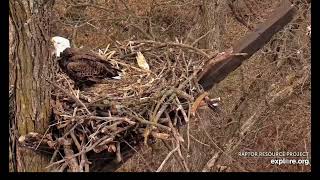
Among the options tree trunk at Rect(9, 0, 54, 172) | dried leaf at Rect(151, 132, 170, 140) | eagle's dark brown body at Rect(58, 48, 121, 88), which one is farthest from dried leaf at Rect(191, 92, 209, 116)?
eagle's dark brown body at Rect(58, 48, 121, 88)

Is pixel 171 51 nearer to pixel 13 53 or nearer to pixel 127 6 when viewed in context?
pixel 13 53

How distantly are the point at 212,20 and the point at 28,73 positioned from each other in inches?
143

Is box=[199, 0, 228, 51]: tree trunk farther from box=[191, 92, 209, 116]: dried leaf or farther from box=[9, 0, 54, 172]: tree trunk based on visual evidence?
box=[9, 0, 54, 172]: tree trunk

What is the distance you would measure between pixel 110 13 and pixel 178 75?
10.6ft

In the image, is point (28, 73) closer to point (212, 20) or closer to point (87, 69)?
point (87, 69)

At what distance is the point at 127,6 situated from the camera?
6672 millimetres

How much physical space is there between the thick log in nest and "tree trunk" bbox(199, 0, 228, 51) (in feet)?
8.21

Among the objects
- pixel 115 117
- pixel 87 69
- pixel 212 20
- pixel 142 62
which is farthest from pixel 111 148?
pixel 212 20

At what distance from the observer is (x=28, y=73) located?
3.04 meters

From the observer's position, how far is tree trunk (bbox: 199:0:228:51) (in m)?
6.24

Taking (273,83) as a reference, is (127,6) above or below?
above

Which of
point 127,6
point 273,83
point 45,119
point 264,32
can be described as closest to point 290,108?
point 273,83

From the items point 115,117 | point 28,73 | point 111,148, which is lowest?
point 111,148

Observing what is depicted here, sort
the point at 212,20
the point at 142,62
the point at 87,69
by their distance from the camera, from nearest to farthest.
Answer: the point at 87,69
the point at 142,62
the point at 212,20
